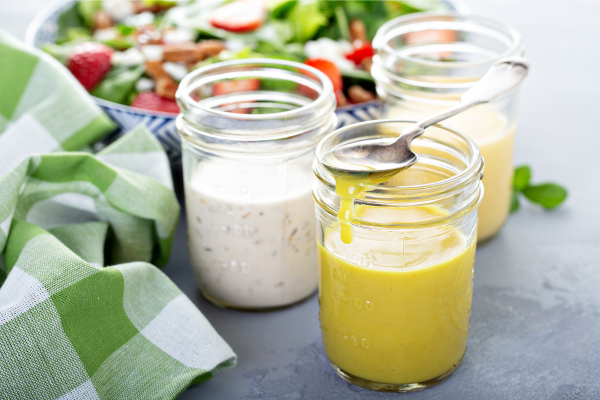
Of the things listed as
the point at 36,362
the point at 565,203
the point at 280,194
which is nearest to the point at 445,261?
the point at 280,194

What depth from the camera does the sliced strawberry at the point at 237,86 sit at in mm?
1145

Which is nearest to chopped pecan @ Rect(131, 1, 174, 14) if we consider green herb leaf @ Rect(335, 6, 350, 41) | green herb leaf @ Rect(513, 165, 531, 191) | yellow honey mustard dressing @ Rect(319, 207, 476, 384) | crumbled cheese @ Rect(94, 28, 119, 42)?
crumbled cheese @ Rect(94, 28, 119, 42)

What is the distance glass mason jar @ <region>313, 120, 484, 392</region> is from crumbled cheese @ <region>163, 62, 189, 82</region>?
2.02 ft

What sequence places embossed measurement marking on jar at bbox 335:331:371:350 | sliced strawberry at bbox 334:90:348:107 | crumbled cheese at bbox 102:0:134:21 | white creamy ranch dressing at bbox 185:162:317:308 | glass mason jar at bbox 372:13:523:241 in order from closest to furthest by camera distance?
embossed measurement marking on jar at bbox 335:331:371:350
white creamy ranch dressing at bbox 185:162:317:308
glass mason jar at bbox 372:13:523:241
sliced strawberry at bbox 334:90:348:107
crumbled cheese at bbox 102:0:134:21

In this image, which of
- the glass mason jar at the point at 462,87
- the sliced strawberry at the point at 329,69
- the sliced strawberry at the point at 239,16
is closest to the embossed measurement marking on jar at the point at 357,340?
the glass mason jar at the point at 462,87

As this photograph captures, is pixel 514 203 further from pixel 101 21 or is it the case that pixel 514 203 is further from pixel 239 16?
pixel 101 21

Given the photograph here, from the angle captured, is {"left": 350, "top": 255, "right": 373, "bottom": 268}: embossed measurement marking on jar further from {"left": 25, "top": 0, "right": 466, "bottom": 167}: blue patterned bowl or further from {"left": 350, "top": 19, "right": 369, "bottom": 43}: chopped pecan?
{"left": 350, "top": 19, "right": 369, "bottom": 43}: chopped pecan

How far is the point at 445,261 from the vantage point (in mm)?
798

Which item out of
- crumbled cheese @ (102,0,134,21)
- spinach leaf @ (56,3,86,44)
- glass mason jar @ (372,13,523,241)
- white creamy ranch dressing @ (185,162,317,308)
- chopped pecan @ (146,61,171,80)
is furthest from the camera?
crumbled cheese @ (102,0,134,21)

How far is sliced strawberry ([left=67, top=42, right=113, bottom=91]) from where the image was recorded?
4.56 feet

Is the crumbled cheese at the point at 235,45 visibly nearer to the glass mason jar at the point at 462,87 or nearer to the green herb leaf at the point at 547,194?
the glass mason jar at the point at 462,87

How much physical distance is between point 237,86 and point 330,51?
0.34m

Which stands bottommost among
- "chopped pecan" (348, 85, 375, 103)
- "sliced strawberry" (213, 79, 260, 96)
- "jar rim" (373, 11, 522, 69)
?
"chopped pecan" (348, 85, 375, 103)

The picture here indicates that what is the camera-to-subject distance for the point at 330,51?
4.65 feet
